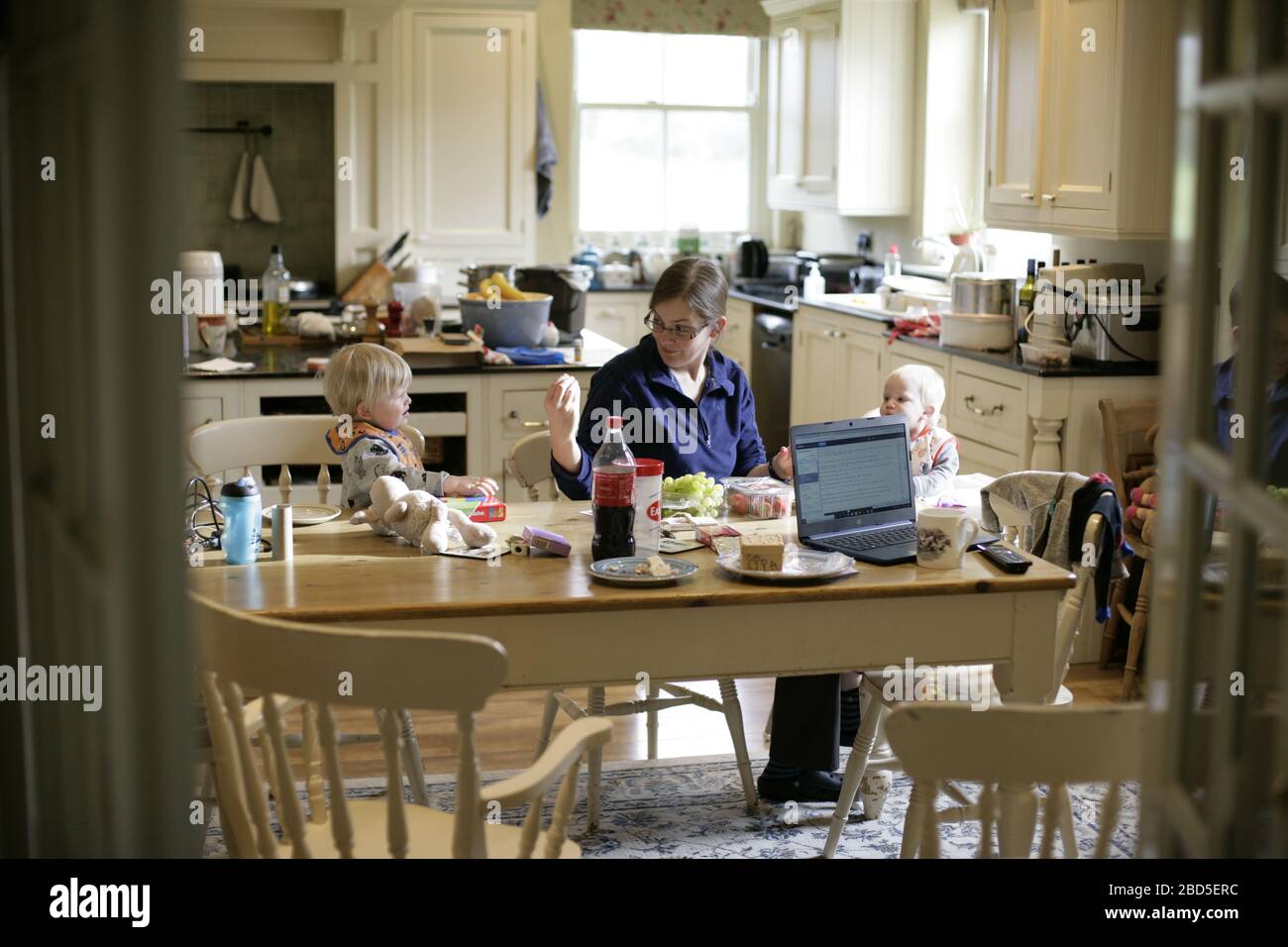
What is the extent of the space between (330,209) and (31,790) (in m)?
6.46

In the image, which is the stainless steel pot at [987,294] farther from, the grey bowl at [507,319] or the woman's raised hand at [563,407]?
the woman's raised hand at [563,407]

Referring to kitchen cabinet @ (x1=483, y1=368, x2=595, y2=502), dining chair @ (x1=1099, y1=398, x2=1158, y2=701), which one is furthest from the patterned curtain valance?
dining chair @ (x1=1099, y1=398, x2=1158, y2=701)

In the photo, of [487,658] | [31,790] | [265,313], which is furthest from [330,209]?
[31,790]

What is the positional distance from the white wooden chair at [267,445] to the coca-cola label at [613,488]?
0.83 meters

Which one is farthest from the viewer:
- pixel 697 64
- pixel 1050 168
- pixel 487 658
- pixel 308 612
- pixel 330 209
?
pixel 697 64

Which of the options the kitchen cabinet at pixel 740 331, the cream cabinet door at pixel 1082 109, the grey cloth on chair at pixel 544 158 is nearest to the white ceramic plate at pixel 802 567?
the cream cabinet door at pixel 1082 109

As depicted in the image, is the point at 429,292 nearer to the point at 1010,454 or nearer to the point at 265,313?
the point at 265,313

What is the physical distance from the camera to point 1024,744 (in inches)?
63.4

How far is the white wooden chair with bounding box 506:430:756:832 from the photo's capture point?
3160 mm

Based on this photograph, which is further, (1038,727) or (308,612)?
(308,612)

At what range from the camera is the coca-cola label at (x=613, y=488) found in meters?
2.48

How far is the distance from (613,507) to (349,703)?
0.77 meters

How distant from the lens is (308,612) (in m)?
2.20
